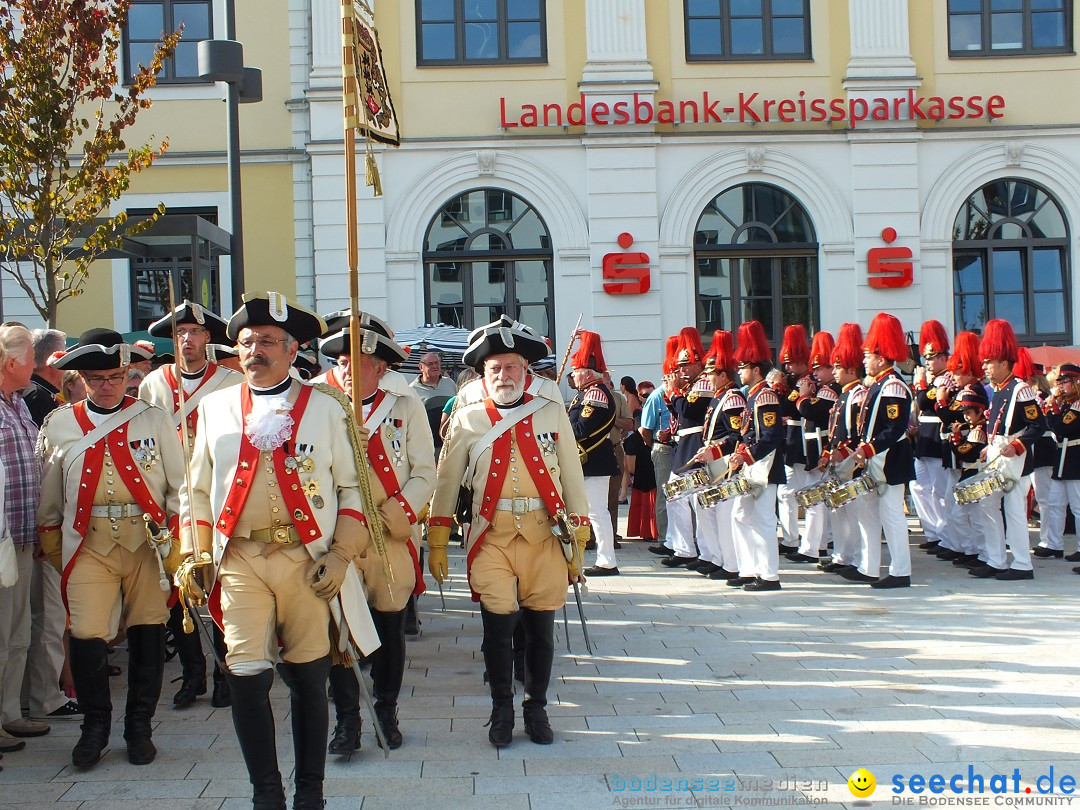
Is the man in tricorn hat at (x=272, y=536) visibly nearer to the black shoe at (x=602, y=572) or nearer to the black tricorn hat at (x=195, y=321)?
the black tricorn hat at (x=195, y=321)

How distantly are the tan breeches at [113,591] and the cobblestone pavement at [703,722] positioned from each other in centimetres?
65

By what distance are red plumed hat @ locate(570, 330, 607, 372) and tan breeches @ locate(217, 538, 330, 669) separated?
6.23 meters

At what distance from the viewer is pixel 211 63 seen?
1044 centimetres

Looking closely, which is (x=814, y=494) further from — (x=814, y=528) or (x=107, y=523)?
(x=107, y=523)

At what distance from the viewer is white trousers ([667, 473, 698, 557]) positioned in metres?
11.4

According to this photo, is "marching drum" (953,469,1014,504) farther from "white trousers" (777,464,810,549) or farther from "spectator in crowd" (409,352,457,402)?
"spectator in crowd" (409,352,457,402)

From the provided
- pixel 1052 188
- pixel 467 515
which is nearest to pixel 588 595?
pixel 467 515

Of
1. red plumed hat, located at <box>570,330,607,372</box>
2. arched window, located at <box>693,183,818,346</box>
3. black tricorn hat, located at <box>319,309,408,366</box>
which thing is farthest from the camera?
arched window, located at <box>693,183,818,346</box>

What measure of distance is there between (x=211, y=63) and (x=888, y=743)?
8039 millimetres

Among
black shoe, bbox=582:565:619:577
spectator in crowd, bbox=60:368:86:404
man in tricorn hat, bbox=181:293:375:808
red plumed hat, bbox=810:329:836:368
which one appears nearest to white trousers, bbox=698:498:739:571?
black shoe, bbox=582:565:619:577

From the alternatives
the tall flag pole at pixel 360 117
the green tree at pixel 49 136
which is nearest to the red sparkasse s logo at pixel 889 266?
the green tree at pixel 49 136

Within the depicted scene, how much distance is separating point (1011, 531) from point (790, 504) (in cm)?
216

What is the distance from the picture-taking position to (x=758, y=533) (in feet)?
32.8

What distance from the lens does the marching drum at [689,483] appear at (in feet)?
34.0
